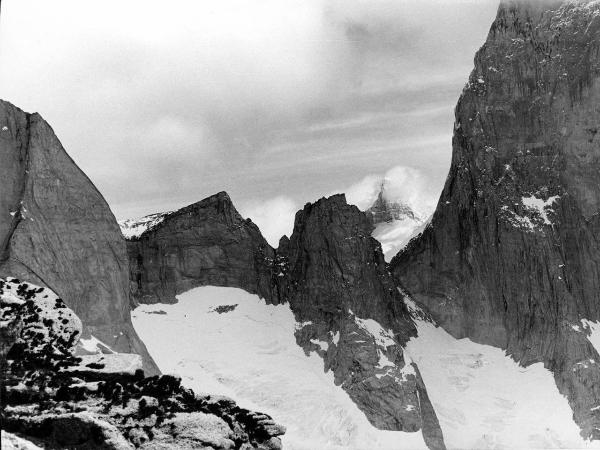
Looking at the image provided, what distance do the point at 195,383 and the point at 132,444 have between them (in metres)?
119

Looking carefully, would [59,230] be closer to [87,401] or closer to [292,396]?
[292,396]

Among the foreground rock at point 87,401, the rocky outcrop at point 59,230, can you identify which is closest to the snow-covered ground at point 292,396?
the rocky outcrop at point 59,230

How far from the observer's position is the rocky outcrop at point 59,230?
169 m

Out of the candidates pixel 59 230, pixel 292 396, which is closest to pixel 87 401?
pixel 59 230

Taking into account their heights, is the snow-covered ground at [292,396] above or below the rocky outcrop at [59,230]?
below

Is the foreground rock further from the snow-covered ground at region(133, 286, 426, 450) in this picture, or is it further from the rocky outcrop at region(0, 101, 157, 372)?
the snow-covered ground at region(133, 286, 426, 450)

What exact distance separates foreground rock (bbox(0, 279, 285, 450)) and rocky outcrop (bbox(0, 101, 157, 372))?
8510cm

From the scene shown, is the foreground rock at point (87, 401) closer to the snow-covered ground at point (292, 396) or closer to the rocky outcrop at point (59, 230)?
the rocky outcrop at point (59, 230)

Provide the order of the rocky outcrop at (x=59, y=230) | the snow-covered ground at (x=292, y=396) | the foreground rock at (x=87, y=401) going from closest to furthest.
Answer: the foreground rock at (x=87, y=401)
the rocky outcrop at (x=59, y=230)
the snow-covered ground at (x=292, y=396)

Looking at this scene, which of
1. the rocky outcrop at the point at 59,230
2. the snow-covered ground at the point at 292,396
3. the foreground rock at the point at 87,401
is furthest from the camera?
the snow-covered ground at the point at 292,396

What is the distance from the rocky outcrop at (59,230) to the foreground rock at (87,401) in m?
85.1

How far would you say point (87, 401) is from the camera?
2913 inches

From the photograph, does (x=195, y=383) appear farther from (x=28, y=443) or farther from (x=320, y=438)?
(x=28, y=443)

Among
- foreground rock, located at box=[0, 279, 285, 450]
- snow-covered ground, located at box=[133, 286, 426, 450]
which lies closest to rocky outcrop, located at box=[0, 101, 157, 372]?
snow-covered ground, located at box=[133, 286, 426, 450]
